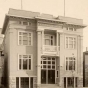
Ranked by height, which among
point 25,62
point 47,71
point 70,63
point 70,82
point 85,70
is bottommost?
point 70,82

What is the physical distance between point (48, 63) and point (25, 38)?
5.64 m

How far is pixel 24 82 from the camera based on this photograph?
2130cm

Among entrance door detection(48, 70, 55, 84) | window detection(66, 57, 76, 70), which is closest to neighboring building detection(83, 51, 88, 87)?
window detection(66, 57, 76, 70)

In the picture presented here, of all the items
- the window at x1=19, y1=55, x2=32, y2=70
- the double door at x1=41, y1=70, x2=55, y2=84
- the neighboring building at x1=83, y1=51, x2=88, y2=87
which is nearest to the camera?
the window at x1=19, y1=55, x2=32, y2=70

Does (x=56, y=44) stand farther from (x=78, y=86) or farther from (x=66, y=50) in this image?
(x=78, y=86)

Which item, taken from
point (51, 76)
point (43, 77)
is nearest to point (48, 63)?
point (51, 76)

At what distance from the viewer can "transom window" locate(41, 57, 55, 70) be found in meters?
23.1

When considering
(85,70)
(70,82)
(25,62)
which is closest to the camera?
(25,62)

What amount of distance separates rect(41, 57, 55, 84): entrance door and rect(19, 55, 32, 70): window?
2497mm

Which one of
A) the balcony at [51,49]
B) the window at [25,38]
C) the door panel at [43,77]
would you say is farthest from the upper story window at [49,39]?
the door panel at [43,77]

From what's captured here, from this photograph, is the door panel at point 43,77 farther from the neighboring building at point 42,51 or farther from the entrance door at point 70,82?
the entrance door at point 70,82

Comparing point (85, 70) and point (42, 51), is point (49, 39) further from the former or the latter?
point (85, 70)

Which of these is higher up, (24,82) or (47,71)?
(47,71)

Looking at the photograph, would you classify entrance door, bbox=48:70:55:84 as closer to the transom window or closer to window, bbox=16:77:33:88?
the transom window
